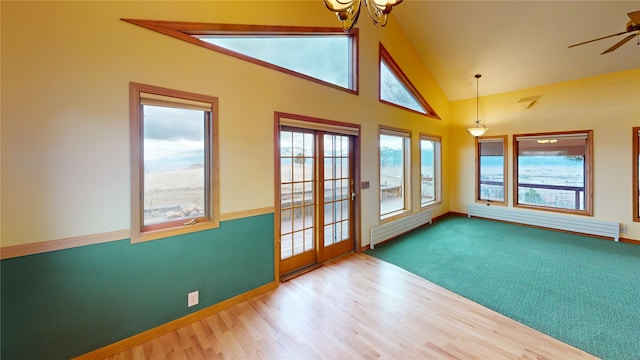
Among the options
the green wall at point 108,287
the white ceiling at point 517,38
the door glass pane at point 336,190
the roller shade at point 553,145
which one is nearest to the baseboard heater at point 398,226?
the door glass pane at point 336,190

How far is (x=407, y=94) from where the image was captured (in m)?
5.40

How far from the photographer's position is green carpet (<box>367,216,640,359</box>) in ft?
7.28

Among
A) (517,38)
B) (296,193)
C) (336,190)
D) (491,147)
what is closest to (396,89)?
(517,38)

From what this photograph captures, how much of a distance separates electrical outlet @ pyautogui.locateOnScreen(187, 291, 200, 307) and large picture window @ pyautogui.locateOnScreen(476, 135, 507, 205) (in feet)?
21.6

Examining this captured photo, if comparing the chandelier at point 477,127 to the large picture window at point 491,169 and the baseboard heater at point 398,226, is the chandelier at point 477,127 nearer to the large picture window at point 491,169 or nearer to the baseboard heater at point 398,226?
the large picture window at point 491,169

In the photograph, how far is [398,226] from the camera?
4805 mm

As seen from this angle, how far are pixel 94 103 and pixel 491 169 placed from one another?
7.38 metres

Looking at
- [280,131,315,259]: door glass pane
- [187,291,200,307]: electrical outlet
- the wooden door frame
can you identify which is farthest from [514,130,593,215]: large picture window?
[187,291,200,307]: electrical outlet

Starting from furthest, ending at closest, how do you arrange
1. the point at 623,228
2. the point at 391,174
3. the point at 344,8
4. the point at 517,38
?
the point at 391,174 < the point at 623,228 < the point at 517,38 < the point at 344,8

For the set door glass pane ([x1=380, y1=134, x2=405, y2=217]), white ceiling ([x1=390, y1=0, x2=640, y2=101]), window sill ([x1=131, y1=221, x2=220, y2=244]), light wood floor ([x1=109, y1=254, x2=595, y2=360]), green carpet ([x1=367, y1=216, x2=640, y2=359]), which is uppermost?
white ceiling ([x1=390, y1=0, x2=640, y2=101])

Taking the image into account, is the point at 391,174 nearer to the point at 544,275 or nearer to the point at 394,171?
the point at 394,171

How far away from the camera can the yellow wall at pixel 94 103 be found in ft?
5.34

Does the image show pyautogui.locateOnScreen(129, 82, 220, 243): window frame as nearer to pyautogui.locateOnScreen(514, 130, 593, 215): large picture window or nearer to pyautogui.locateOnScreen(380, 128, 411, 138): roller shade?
pyautogui.locateOnScreen(380, 128, 411, 138): roller shade

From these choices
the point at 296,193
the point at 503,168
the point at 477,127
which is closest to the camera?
the point at 296,193
